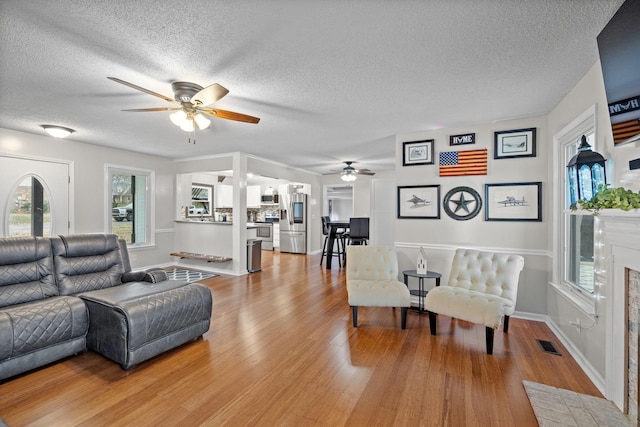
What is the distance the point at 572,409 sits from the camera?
74.8 inches

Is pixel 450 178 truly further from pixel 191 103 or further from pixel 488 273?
pixel 191 103

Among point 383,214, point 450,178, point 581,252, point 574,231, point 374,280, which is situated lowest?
point 374,280

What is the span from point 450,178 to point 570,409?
2.76m

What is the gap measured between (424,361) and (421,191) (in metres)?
2.39

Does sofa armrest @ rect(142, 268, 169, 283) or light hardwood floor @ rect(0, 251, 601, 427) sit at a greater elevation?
sofa armrest @ rect(142, 268, 169, 283)

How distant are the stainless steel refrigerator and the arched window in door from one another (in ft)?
17.3

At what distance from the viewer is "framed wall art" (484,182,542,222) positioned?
3.48 metres

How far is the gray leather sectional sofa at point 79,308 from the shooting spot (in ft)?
7.33

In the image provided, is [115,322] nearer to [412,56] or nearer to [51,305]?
[51,305]

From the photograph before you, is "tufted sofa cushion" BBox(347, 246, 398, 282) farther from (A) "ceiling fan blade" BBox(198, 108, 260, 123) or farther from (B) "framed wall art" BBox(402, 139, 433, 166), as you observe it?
(A) "ceiling fan blade" BBox(198, 108, 260, 123)

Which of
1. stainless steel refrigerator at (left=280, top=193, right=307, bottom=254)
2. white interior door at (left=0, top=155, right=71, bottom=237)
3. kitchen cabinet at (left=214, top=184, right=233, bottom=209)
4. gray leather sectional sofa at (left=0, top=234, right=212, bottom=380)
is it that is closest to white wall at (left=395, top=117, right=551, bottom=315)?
gray leather sectional sofa at (left=0, top=234, right=212, bottom=380)

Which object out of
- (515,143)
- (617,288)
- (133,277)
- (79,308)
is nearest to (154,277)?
(133,277)

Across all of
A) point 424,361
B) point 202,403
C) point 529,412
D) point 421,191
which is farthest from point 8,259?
point 421,191

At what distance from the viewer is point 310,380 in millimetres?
2225
